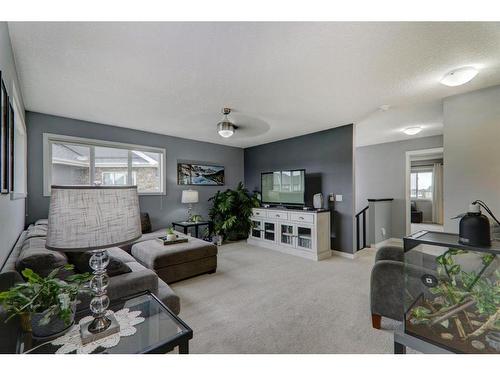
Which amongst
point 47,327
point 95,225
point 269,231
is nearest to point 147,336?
point 47,327

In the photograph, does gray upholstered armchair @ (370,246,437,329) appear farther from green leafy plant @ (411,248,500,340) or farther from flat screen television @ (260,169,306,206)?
flat screen television @ (260,169,306,206)

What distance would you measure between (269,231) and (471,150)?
3.32 metres

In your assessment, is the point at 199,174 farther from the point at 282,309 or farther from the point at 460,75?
the point at 460,75

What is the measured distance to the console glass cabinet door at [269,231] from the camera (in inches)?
181

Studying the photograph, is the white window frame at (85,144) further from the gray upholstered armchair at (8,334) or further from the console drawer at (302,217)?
the gray upholstered armchair at (8,334)

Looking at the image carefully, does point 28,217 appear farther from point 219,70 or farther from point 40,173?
point 219,70

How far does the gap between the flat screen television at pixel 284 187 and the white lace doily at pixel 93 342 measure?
143 inches

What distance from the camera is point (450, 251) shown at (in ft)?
3.72

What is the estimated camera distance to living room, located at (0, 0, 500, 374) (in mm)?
1050

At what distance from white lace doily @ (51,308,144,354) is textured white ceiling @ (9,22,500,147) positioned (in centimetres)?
187

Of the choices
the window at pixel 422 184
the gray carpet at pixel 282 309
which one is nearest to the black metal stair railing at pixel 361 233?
the gray carpet at pixel 282 309

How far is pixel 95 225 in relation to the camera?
0.93m

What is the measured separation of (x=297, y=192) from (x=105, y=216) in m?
3.84
